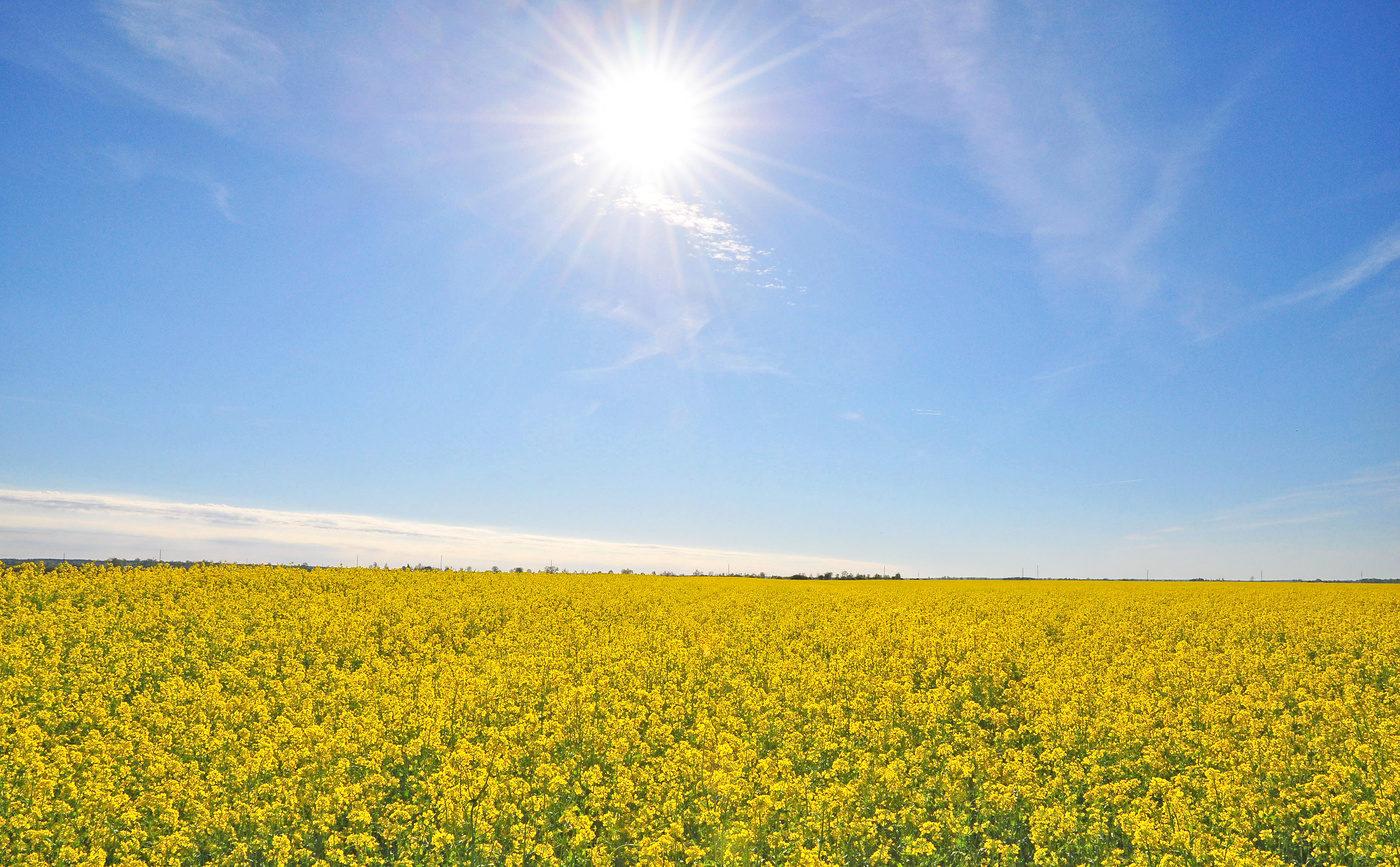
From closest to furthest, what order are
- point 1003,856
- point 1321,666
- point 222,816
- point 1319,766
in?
point 1003,856 < point 222,816 < point 1319,766 < point 1321,666

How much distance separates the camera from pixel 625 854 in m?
8.12

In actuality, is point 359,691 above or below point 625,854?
above

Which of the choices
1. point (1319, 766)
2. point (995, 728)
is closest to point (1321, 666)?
point (1319, 766)

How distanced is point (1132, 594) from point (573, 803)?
36704 millimetres

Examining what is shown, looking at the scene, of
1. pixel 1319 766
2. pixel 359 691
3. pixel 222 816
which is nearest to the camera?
pixel 222 816

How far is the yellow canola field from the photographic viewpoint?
8.01 metres

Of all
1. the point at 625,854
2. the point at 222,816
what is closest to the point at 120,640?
the point at 222,816

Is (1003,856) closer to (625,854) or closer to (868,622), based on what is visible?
(625,854)

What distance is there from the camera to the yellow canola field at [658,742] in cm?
801

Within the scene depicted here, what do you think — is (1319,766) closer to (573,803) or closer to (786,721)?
(786,721)

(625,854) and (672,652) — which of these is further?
(672,652)

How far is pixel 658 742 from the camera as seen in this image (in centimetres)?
1092

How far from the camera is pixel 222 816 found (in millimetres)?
7988

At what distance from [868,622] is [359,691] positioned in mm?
14993
